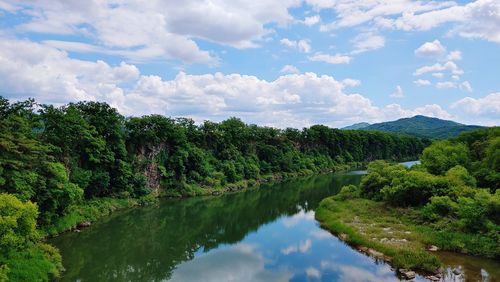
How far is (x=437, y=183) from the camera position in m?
41.1

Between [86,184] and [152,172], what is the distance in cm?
1698

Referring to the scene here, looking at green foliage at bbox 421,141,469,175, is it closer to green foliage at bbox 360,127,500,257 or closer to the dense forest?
green foliage at bbox 360,127,500,257

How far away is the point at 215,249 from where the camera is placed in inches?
1400

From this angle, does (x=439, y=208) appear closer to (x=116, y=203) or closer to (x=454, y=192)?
(x=454, y=192)

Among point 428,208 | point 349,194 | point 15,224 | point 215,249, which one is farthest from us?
point 349,194

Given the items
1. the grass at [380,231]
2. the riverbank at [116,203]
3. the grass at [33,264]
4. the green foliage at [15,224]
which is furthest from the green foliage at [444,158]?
the green foliage at [15,224]

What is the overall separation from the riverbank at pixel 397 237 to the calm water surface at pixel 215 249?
1174 mm

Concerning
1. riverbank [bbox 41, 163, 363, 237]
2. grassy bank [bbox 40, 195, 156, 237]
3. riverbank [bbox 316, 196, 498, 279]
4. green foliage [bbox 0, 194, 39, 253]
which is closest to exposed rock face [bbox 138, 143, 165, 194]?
riverbank [bbox 41, 163, 363, 237]

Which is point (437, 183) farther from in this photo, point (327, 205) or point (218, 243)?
point (218, 243)

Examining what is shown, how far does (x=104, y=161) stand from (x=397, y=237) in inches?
1440

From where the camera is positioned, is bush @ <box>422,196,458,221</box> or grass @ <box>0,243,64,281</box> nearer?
grass @ <box>0,243,64,281</box>

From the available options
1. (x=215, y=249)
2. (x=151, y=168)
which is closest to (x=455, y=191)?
(x=215, y=249)

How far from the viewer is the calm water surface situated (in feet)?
93.5

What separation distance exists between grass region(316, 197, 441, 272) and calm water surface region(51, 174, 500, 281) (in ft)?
4.18
